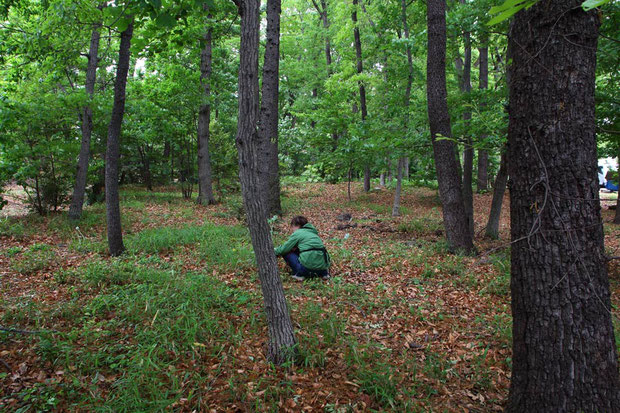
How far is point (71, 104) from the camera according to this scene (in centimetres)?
881

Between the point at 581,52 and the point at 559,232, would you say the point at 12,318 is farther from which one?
the point at 581,52

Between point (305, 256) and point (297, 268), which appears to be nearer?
point (305, 256)

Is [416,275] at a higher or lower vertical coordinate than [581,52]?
lower

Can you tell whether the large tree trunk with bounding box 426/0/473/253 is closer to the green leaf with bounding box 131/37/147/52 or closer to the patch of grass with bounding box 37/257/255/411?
the patch of grass with bounding box 37/257/255/411

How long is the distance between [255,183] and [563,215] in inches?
91.7

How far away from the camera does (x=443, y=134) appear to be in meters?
6.56

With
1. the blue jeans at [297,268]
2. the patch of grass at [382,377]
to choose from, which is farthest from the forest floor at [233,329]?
the blue jeans at [297,268]

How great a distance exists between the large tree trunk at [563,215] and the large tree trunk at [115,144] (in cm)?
629

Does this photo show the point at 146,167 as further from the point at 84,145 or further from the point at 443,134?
the point at 443,134

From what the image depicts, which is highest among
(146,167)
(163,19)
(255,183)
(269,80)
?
(269,80)

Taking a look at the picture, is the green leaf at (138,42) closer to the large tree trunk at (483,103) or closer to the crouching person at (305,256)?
the crouching person at (305,256)

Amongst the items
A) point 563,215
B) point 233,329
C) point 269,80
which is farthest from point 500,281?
point 269,80

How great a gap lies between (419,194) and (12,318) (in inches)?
599

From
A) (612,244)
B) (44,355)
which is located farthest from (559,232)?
(612,244)
